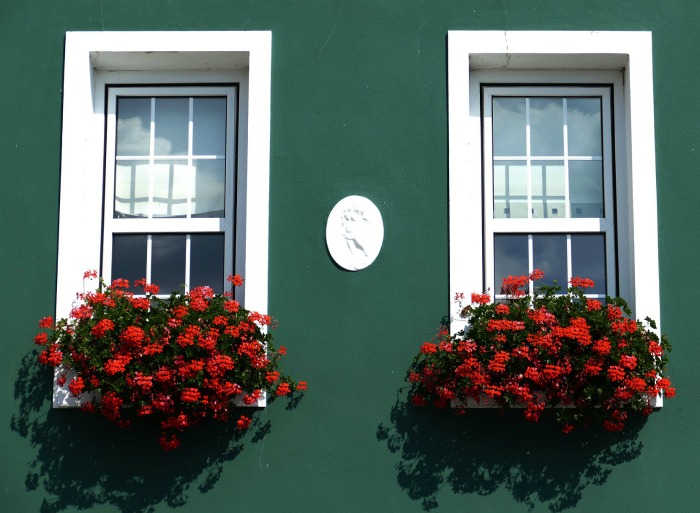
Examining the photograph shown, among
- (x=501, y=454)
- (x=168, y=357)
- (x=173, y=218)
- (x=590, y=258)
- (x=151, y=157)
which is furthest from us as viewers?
(x=151, y=157)

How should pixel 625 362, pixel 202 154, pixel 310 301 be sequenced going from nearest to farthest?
pixel 625 362 < pixel 310 301 < pixel 202 154

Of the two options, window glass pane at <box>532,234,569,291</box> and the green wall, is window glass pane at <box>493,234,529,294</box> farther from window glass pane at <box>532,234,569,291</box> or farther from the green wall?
the green wall

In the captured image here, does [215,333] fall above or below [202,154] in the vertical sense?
below

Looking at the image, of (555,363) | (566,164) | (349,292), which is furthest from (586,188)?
(349,292)

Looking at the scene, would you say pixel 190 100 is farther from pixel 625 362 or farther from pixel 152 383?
pixel 625 362

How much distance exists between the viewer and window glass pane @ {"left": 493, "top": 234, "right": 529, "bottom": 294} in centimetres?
817

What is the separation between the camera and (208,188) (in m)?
8.35

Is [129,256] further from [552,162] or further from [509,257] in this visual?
[552,162]

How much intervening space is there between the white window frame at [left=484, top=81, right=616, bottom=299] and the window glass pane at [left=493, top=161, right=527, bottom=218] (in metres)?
0.04

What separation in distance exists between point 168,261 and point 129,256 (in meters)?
0.24

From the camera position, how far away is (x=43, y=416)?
780cm

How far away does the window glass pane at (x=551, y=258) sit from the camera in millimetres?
8172

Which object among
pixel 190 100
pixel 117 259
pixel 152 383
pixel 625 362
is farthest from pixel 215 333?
pixel 625 362

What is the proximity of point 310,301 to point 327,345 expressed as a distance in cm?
27
